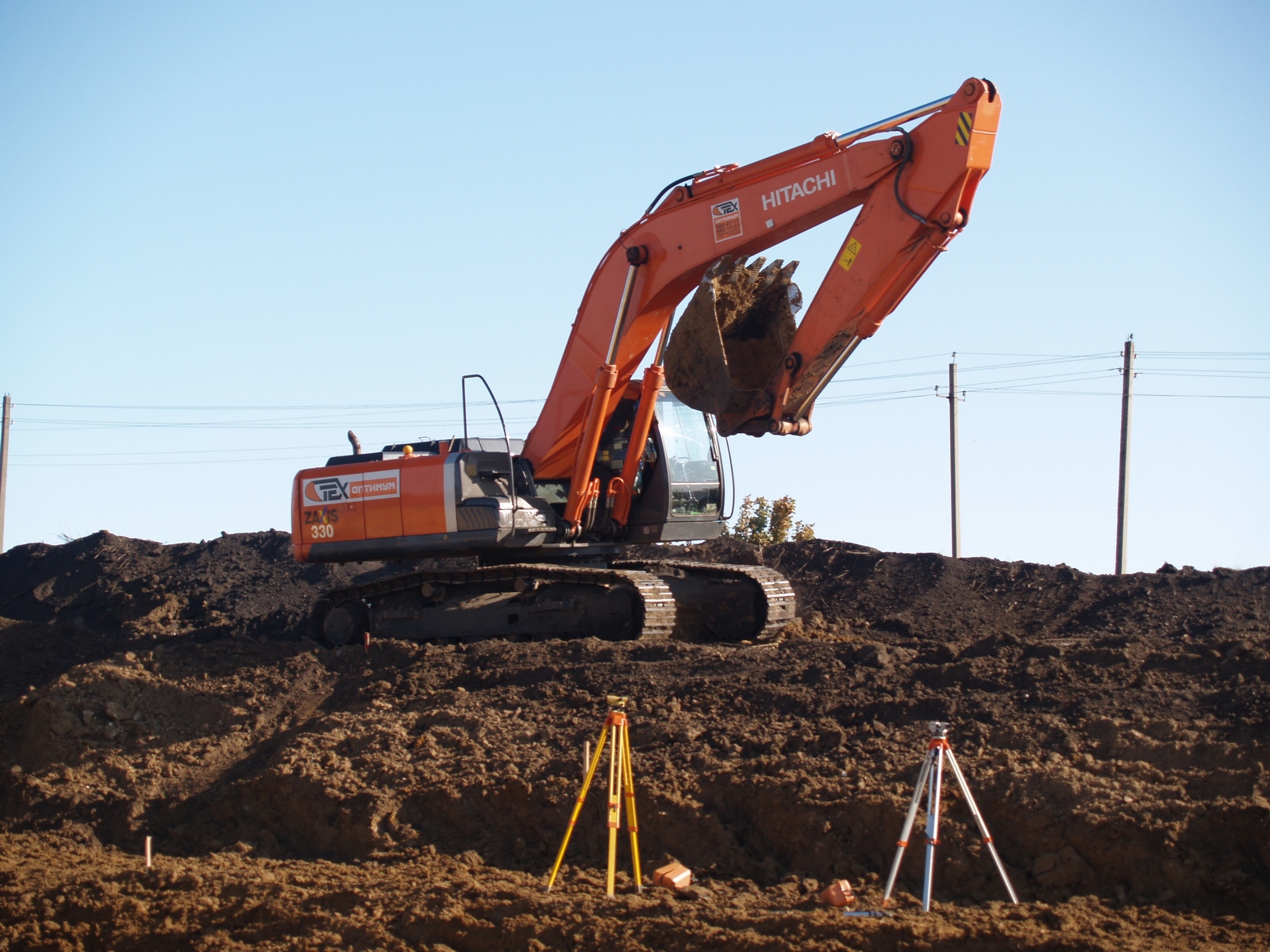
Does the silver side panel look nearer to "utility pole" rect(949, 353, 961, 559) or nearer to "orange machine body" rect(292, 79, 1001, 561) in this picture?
"orange machine body" rect(292, 79, 1001, 561)

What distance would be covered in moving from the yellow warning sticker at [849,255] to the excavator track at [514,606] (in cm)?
352

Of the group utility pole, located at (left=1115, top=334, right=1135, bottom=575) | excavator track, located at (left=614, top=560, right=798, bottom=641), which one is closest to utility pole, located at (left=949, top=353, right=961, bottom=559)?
utility pole, located at (left=1115, top=334, right=1135, bottom=575)

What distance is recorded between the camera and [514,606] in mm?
11508

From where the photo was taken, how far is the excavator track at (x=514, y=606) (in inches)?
435

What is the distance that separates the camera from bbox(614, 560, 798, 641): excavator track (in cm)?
1187

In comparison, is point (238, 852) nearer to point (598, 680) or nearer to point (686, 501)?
point (598, 680)

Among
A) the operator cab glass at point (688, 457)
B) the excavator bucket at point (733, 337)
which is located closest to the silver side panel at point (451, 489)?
the operator cab glass at point (688, 457)

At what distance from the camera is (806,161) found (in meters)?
9.55

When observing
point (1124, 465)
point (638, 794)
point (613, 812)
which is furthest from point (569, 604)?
point (1124, 465)

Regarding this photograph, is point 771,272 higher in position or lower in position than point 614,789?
higher

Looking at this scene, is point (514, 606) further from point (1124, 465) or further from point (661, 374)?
point (1124, 465)

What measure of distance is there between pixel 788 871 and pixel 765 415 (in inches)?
178

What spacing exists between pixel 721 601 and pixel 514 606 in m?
2.14

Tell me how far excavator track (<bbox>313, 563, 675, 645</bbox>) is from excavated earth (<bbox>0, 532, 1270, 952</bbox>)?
0.90 meters
